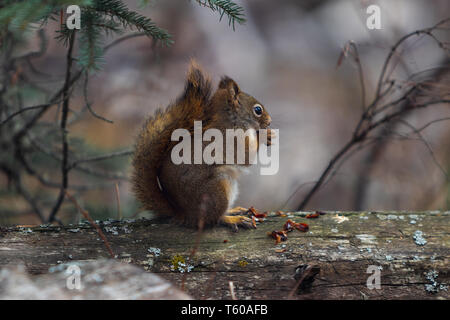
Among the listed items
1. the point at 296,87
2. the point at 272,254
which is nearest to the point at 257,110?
the point at 272,254

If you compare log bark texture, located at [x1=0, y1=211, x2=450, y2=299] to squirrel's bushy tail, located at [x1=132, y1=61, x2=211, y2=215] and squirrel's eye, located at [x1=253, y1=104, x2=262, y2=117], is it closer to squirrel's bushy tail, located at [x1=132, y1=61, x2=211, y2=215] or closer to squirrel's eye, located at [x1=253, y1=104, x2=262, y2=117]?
squirrel's bushy tail, located at [x1=132, y1=61, x2=211, y2=215]

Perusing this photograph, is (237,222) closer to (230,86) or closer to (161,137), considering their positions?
(161,137)

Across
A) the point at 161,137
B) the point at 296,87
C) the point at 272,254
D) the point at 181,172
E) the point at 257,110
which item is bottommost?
the point at 272,254

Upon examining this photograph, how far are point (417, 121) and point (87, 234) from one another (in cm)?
247

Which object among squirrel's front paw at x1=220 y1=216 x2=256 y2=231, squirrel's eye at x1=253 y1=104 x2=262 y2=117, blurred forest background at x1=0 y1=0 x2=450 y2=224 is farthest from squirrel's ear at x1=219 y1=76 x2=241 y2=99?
blurred forest background at x1=0 y1=0 x2=450 y2=224

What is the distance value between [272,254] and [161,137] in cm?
50

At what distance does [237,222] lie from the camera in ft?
4.73

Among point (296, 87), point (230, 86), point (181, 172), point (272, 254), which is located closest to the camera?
point (272, 254)

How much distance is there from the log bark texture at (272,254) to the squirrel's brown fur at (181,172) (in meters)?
0.07

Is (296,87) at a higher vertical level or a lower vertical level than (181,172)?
higher

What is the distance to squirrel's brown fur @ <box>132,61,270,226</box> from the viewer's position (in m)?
1.43

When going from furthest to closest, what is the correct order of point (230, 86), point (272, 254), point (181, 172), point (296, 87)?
point (296, 87) < point (230, 86) < point (181, 172) < point (272, 254)

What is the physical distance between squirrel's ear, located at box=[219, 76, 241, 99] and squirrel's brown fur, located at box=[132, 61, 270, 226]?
15 cm

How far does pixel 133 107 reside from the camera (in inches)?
130
